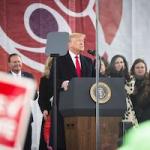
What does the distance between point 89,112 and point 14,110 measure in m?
2.05

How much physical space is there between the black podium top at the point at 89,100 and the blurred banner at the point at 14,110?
2.01m

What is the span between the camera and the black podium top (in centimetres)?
251

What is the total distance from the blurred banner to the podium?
2008mm

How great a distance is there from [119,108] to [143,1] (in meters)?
1.83

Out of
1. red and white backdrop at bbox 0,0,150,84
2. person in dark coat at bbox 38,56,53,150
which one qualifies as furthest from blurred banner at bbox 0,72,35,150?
red and white backdrop at bbox 0,0,150,84

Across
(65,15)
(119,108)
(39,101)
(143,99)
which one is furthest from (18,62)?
(119,108)

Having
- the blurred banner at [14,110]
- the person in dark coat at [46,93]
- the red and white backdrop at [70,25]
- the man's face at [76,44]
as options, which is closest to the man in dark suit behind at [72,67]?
the man's face at [76,44]

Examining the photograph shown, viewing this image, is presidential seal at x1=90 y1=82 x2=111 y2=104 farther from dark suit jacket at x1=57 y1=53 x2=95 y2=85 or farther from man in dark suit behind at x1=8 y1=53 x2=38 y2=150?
man in dark suit behind at x1=8 y1=53 x2=38 y2=150

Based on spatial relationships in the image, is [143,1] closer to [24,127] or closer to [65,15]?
[65,15]

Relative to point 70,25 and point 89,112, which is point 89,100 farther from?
point 70,25

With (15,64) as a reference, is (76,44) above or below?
above

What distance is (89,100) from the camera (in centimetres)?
254

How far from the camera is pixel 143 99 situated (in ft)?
10.8

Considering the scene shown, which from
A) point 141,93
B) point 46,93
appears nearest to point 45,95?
point 46,93
